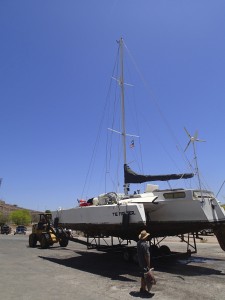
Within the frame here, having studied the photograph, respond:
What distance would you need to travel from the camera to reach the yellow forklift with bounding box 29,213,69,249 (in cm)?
1951

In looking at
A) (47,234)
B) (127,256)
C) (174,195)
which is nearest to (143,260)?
(174,195)

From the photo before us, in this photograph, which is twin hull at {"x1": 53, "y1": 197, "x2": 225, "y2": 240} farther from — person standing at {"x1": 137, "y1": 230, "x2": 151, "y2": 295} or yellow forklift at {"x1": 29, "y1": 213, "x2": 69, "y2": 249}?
yellow forklift at {"x1": 29, "y1": 213, "x2": 69, "y2": 249}

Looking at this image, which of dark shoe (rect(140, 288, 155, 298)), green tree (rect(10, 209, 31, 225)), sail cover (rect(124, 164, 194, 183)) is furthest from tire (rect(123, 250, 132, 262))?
green tree (rect(10, 209, 31, 225))

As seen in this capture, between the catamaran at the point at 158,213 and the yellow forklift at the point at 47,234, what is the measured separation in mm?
5608

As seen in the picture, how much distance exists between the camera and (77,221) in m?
14.4

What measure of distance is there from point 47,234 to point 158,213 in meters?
9.89

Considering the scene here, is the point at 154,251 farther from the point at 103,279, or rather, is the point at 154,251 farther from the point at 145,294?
the point at 145,294

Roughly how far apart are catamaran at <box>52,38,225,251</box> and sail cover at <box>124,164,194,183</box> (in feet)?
0.13

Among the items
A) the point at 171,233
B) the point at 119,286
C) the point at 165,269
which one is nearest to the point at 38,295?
the point at 119,286

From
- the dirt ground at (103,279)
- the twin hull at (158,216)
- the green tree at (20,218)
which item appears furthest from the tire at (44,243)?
the green tree at (20,218)

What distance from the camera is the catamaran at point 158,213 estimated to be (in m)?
11.4

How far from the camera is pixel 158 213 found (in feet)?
41.5

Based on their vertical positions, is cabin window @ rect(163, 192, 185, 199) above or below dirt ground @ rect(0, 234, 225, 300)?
above

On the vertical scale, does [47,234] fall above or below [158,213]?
below
